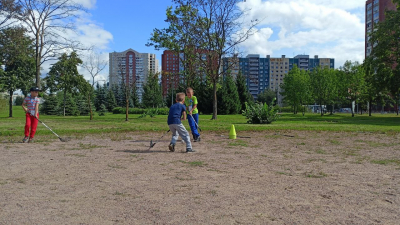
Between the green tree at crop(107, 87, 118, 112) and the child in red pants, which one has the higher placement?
the green tree at crop(107, 87, 118, 112)

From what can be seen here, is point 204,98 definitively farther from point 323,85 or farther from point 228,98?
point 323,85

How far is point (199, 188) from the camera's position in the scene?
466 cm

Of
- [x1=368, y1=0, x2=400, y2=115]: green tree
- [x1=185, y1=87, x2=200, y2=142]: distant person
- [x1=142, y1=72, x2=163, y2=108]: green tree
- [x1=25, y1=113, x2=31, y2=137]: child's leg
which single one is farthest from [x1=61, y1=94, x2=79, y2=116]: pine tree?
[x1=185, y1=87, x2=200, y2=142]: distant person

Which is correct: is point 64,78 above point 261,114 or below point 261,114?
above

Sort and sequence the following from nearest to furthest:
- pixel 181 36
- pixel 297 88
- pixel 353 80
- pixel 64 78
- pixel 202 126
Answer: pixel 202 126 → pixel 181 36 → pixel 64 78 → pixel 353 80 → pixel 297 88

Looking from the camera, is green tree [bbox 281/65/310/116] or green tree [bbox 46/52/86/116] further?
green tree [bbox 281/65/310/116]

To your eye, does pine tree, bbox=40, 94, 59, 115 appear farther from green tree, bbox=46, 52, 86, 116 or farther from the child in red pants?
the child in red pants

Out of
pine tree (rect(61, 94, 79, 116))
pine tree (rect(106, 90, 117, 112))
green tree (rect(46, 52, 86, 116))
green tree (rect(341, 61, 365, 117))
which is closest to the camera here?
green tree (rect(46, 52, 86, 116))

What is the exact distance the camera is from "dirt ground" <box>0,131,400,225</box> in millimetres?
3502

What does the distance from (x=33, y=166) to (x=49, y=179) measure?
1.38 meters

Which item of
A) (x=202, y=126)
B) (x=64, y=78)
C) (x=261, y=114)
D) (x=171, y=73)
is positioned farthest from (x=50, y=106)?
(x=202, y=126)

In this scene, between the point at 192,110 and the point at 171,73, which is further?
the point at 171,73

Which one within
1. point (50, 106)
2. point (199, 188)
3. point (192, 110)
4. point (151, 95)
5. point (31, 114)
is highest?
point (151, 95)

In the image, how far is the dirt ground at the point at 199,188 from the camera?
3502mm
